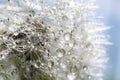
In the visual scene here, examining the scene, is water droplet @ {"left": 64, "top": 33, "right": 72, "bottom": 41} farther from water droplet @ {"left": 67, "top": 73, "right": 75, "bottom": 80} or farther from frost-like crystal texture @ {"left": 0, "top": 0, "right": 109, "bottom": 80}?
water droplet @ {"left": 67, "top": 73, "right": 75, "bottom": 80}

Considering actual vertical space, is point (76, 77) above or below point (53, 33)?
below

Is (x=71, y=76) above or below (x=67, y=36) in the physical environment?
below

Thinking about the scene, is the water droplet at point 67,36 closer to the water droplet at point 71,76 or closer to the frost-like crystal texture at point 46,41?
the frost-like crystal texture at point 46,41

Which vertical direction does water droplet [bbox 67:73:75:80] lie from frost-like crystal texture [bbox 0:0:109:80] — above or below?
below

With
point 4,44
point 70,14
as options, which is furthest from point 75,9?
point 4,44

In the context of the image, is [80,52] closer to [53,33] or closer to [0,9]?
[53,33]

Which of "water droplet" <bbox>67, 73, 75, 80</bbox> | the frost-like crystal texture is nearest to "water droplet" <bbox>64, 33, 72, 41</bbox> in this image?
the frost-like crystal texture

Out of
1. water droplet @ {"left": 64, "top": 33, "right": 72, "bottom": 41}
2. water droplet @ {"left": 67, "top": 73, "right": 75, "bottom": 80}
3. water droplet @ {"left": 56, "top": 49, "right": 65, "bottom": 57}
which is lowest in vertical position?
water droplet @ {"left": 67, "top": 73, "right": 75, "bottom": 80}

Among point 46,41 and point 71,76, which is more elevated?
point 46,41

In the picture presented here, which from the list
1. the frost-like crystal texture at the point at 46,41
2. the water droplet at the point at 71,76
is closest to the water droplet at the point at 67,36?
the frost-like crystal texture at the point at 46,41
